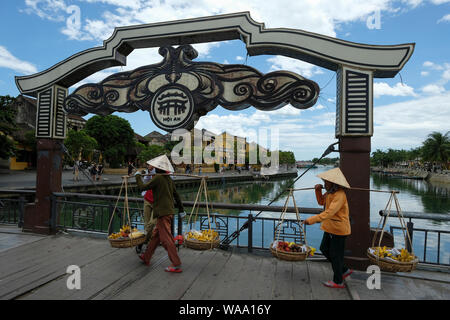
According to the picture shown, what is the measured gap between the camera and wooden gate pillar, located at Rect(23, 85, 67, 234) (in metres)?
5.89

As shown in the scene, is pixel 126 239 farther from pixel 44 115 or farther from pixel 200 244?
pixel 44 115

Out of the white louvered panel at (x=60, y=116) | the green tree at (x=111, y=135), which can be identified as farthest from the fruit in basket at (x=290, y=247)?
the green tree at (x=111, y=135)

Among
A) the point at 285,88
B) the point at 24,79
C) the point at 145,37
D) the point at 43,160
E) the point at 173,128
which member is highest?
the point at 145,37

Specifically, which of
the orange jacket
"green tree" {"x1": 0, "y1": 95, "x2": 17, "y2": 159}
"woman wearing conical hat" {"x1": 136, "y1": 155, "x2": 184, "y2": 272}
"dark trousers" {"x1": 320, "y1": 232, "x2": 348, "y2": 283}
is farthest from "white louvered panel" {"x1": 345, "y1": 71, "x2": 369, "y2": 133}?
"green tree" {"x1": 0, "y1": 95, "x2": 17, "y2": 159}

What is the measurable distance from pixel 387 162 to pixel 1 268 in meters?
113

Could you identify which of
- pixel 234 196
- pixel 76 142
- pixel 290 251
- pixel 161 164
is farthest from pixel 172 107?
pixel 76 142

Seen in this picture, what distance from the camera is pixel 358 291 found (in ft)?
11.1

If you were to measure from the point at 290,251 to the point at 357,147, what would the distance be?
1993 millimetres

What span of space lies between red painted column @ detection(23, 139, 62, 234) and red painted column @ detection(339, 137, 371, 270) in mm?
5915

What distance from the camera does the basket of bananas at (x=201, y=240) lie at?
147 inches

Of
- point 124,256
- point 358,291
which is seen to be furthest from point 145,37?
point 358,291

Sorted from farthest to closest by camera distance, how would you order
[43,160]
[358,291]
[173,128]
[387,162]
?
[387,162], [43,160], [173,128], [358,291]

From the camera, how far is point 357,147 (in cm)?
418
